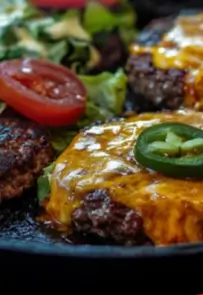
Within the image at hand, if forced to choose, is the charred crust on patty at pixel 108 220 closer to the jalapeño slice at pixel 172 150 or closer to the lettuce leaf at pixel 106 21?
the jalapeño slice at pixel 172 150

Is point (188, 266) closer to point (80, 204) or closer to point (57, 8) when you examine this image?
point (80, 204)

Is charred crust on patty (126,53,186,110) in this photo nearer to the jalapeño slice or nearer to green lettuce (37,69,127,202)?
green lettuce (37,69,127,202)

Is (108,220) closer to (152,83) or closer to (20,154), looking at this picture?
(20,154)

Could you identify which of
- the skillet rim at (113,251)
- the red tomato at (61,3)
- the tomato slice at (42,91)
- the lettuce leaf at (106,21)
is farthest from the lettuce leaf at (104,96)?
the skillet rim at (113,251)

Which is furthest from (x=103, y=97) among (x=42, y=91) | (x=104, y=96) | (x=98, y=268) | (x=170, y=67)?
(x=98, y=268)

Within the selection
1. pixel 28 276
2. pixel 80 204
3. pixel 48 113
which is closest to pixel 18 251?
pixel 28 276

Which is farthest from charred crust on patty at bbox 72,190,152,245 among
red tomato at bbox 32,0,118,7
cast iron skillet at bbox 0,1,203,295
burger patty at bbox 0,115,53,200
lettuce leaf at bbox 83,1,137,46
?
red tomato at bbox 32,0,118,7
